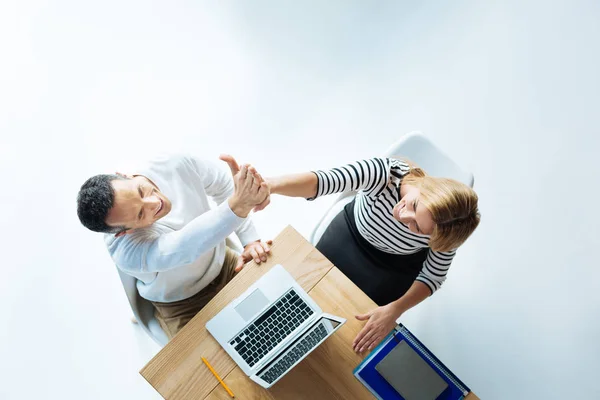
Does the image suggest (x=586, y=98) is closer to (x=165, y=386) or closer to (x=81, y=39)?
(x=165, y=386)

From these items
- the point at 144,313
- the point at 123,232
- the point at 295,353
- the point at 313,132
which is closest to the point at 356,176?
the point at 295,353

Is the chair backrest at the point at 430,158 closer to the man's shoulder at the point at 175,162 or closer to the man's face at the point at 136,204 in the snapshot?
the man's shoulder at the point at 175,162

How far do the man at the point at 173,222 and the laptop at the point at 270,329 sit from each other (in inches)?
5.8

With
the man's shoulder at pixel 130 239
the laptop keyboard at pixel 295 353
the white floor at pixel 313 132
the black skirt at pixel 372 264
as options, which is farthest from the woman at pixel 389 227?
the white floor at pixel 313 132

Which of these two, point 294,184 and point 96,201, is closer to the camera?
point 96,201

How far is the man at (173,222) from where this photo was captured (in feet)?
3.84

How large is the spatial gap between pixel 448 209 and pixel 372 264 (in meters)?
0.49

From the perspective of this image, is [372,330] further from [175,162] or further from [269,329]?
[175,162]

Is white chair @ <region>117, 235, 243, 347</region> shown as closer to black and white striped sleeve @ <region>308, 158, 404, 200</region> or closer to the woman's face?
black and white striped sleeve @ <region>308, 158, 404, 200</region>

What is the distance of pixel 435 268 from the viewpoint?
1.41m

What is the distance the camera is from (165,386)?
1209 mm

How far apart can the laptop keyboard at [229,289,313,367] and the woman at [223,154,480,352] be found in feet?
0.61

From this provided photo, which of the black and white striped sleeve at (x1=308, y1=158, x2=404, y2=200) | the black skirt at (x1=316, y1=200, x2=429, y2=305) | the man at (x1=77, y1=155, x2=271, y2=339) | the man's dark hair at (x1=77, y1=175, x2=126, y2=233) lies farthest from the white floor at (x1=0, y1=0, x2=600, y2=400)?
the man's dark hair at (x1=77, y1=175, x2=126, y2=233)

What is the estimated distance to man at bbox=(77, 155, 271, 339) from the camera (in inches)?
46.1
